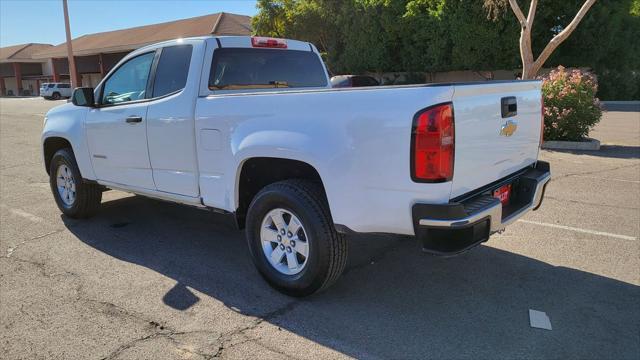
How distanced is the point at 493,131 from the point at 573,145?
8735 mm

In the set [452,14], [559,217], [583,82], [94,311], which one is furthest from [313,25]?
[94,311]

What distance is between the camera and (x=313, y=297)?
12.8 ft

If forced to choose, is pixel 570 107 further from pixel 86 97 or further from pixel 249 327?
pixel 249 327

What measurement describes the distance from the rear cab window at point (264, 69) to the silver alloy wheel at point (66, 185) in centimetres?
262

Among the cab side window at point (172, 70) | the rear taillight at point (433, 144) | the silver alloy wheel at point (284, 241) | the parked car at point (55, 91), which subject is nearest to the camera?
the rear taillight at point (433, 144)

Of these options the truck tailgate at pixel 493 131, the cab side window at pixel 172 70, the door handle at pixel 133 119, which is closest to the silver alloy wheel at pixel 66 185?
the door handle at pixel 133 119

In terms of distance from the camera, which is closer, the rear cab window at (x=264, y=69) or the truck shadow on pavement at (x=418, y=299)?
the truck shadow on pavement at (x=418, y=299)

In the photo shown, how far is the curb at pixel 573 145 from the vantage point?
1092 cm

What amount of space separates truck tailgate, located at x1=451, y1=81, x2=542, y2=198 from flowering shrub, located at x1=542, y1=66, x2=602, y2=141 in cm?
776

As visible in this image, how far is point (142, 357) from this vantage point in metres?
3.13

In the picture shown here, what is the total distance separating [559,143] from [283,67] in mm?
8342

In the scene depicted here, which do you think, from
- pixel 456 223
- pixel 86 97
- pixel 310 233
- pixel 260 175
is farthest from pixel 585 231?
pixel 86 97

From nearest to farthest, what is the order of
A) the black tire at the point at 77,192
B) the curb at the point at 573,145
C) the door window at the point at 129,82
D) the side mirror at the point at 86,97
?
the door window at the point at 129,82 < the side mirror at the point at 86,97 < the black tire at the point at 77,192 < the curb at the point at 573,145

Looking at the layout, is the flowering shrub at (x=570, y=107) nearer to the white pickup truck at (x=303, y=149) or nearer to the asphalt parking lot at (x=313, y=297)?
the asphalt parking lot at (x=313, y=297)
